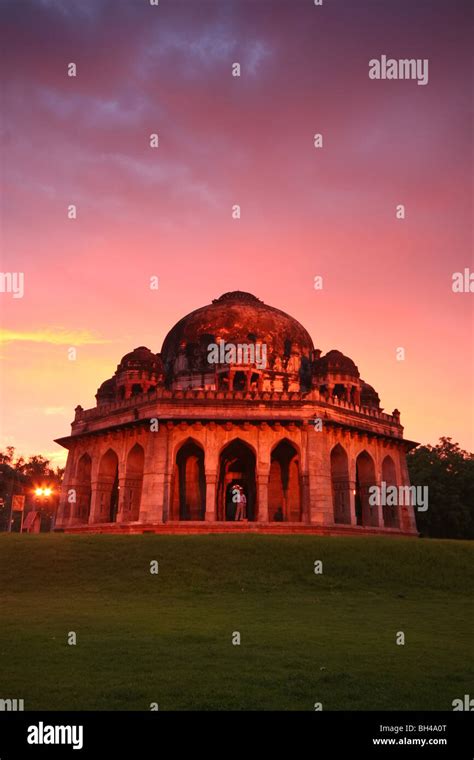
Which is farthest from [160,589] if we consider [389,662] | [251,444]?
[251,444]

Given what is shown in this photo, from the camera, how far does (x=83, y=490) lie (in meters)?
37.2

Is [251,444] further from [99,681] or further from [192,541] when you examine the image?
[99,681]

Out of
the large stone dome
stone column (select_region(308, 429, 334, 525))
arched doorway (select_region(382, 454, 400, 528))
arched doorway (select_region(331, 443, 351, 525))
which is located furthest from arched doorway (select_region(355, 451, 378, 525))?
the large stone dome

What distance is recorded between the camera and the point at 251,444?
32.4 m

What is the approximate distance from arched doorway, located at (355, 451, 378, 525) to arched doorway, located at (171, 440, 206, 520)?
880cm

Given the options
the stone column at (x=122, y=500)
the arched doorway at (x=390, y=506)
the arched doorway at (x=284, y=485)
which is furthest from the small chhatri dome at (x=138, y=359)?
the arched doorway at (x=390, y=506)

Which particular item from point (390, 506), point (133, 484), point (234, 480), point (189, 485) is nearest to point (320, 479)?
point (234, 480)

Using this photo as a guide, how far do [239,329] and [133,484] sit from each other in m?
11.5

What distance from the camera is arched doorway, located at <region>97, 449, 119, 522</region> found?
3519 cm

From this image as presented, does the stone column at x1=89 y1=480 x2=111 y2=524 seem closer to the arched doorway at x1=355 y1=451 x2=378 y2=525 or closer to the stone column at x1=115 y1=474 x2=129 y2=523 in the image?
the stone column at x1=115 y1=474 x2=129 y2=523

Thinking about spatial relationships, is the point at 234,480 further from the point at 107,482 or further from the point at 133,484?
the point at 107,482

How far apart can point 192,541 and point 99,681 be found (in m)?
13.2

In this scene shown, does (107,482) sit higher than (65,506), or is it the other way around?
(107,482)
